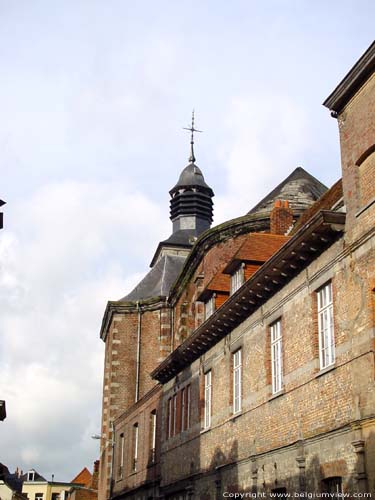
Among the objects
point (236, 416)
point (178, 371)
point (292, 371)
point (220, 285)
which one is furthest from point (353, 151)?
point (178, 371)

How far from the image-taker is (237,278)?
21219 millimetres

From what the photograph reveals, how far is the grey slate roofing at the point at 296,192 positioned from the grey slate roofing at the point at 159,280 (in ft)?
28.1

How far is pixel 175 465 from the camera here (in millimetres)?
24641

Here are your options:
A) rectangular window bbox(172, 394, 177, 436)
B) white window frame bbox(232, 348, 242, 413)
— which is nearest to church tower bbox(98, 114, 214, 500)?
rectangular window bbox(172, 394, 177, 436)

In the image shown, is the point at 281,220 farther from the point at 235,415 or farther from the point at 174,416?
the point at 174,416

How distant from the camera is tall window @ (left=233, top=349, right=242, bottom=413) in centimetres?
1920

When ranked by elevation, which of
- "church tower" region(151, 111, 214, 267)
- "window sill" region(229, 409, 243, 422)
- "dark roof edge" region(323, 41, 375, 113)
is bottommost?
"window sill" region(229, 409, 243, 422)

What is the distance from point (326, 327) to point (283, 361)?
2.02 meters

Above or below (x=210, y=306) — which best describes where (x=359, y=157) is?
above

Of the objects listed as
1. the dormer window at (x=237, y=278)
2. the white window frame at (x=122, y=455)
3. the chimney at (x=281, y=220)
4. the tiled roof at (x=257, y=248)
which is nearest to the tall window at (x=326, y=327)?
the tiled roof at (x=257, y=248)

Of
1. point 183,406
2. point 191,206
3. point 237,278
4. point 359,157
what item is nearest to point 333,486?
point 359,157

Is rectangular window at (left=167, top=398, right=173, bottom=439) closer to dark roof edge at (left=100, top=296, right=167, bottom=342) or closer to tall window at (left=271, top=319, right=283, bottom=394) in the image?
tall window at (left=271, top=319, right=283, bottom=394)

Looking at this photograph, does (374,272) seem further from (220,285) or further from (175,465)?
(175,465)

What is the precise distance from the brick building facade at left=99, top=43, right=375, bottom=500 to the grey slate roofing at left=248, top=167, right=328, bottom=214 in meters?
2.20
